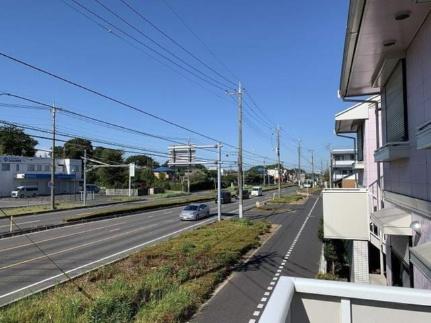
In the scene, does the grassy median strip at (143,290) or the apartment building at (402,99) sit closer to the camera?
the apartment building at (402,99)

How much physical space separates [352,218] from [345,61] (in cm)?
957

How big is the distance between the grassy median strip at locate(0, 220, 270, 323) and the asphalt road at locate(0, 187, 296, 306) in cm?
164

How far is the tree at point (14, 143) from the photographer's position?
109 m

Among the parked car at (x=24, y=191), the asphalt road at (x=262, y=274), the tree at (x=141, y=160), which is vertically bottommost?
the asphalt road at (x=262, y=274)

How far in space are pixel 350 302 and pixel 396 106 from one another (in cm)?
762

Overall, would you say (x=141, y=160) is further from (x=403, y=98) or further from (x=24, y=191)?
(x=403, y=98)

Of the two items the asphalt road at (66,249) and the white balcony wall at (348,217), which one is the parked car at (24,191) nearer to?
the asphalt road at (66,249)

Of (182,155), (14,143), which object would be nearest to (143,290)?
(182,155)

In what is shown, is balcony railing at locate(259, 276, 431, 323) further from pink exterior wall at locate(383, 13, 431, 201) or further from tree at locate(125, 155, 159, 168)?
tree at locate(125, 155, 159, 168)

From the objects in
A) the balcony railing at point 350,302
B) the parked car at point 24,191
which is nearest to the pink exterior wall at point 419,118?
the balcony railing at point 350,302

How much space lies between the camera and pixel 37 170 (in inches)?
3442

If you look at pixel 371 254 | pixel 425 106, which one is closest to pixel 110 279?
pixel 425 106

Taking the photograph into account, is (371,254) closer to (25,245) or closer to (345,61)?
(345,61)

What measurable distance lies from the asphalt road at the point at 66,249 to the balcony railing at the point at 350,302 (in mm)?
11576
